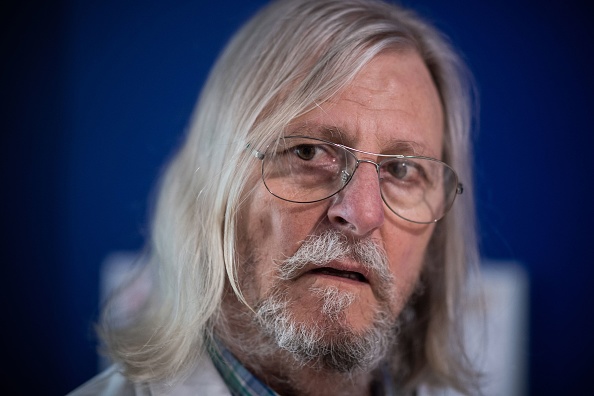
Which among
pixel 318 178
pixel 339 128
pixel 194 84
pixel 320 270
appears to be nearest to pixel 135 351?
pixel 320 270

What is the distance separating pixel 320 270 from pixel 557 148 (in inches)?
49.6

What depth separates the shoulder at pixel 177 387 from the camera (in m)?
1.05

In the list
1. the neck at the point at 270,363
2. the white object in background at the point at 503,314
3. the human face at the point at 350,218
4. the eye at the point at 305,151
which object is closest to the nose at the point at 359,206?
the human face at the point at 350,218

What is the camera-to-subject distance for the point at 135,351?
1.10 meters

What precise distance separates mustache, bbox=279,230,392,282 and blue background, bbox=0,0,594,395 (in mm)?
963

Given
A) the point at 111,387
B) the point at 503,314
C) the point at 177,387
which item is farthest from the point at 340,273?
the point at 503,314

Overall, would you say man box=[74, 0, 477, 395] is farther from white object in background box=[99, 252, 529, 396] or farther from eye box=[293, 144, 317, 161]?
white object in background box=[99, 252, 529, 396]

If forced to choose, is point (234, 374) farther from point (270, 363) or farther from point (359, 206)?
point (359, 206)

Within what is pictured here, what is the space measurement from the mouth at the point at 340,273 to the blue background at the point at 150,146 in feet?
3.13

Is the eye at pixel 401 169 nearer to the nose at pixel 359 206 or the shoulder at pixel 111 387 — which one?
the nose at pixel 359 206

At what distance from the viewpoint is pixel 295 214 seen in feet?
3.28

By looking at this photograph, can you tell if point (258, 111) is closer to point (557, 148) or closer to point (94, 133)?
point (94, 133)

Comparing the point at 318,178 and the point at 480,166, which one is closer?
the point at 318,178

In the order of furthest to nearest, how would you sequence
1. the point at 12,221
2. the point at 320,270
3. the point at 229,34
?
the point at 229,34 → the point at 12,221 → the point at 320,270
